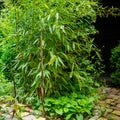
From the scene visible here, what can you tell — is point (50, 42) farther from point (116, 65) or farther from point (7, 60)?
point (116, 65)

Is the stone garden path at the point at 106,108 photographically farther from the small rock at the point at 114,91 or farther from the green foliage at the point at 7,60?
the green foliage at the point at 7,60

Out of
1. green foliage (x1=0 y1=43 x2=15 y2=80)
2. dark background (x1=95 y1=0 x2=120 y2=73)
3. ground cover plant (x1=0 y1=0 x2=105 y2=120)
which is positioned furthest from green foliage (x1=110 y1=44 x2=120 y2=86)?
green foliage (x1=0 y1=43 x2=15 y2=80)

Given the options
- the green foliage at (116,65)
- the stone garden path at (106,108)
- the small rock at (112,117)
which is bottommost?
the small rock at (112,117)

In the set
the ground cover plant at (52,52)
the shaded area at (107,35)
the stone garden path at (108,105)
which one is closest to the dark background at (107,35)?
the shaded area at (107,35)

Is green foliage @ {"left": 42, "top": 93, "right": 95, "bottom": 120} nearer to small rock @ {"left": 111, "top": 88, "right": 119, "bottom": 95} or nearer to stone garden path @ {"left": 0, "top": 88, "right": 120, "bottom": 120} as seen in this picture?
stone garden path @ {"left": 0, "top": 88, "right": 120, "bottom": 120}

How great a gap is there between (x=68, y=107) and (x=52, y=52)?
83cm

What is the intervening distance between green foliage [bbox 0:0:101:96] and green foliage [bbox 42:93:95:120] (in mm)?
212

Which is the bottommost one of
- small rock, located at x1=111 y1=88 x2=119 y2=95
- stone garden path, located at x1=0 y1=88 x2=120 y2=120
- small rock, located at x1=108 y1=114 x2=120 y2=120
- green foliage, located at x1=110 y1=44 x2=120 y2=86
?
small rock, located at x1=108 y1=114 x2=120 y2=120

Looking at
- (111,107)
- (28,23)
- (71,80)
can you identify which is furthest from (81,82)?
(28,23)

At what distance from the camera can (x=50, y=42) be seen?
12.5ft

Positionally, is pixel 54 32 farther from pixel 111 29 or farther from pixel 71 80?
pixel 111 29

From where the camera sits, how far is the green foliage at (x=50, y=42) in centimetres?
372

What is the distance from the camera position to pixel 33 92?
155 inches

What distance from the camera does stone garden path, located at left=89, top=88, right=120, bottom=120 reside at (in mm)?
3719
